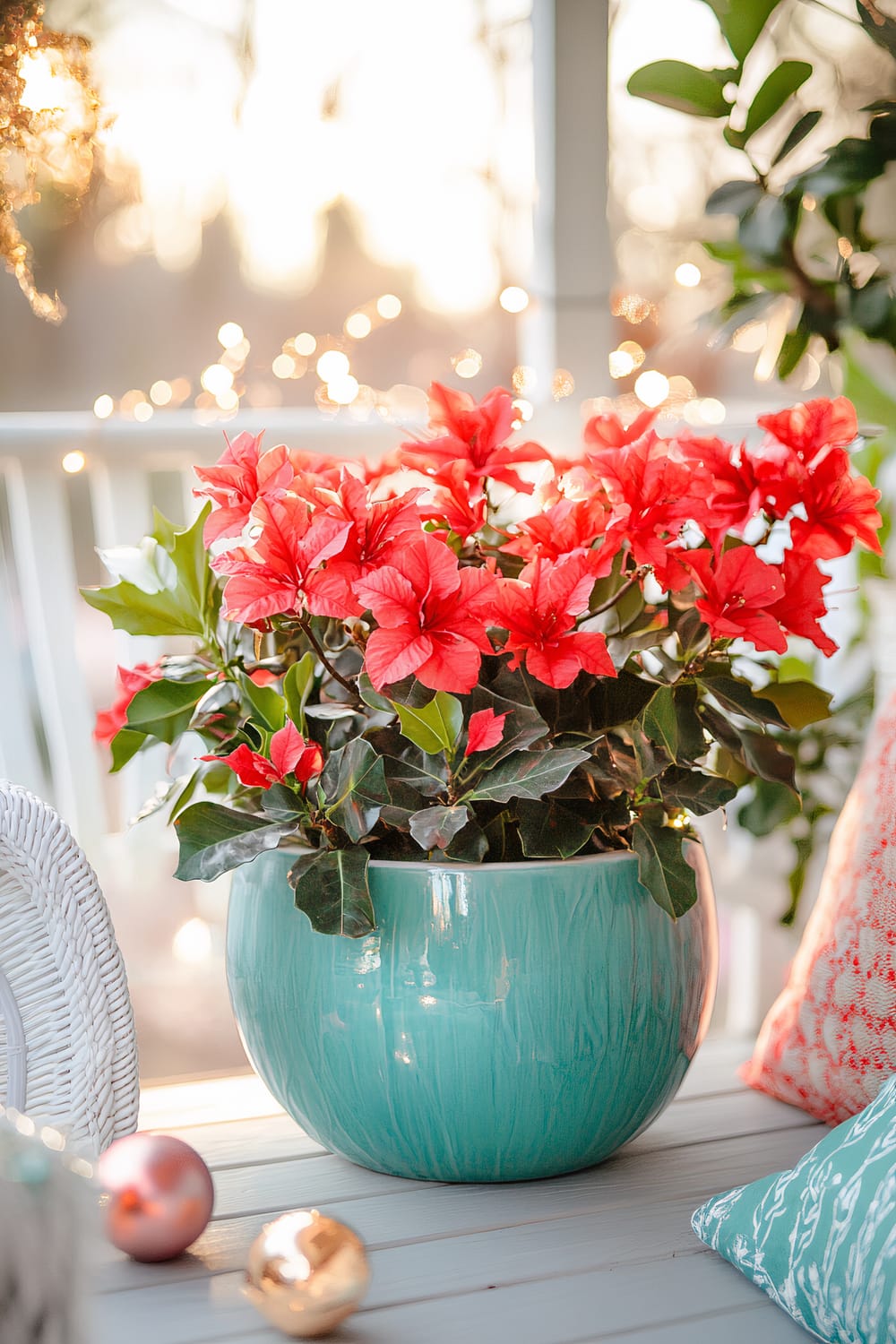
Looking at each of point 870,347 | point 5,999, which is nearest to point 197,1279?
point 5,999

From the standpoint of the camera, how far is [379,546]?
73cm

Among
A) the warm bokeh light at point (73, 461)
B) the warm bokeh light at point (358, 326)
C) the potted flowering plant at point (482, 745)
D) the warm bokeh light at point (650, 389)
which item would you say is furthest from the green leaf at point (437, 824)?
the warm bokeh light at point (358, 326)

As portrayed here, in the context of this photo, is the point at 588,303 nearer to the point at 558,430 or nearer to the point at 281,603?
the point at 558,430

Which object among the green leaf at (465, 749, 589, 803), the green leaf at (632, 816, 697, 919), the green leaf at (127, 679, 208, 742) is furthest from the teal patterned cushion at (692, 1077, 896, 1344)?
the green leaf at (127, 679, 208, 742)

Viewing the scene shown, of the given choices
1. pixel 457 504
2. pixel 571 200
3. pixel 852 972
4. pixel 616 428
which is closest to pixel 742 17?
pixel 571 200

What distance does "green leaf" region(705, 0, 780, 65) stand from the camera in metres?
1.15

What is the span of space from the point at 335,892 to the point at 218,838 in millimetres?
86

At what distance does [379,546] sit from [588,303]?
69 cm

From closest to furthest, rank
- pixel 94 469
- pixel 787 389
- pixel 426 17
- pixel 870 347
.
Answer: pixel 94 469 < pixel 870 347 < pixel 426 17 < pixel 787 389

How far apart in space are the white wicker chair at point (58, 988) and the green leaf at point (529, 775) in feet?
0.94

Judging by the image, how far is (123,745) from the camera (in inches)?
34.0

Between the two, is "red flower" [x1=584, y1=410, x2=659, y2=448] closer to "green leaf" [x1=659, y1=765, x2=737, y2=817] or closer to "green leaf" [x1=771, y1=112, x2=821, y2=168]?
"green leaf" [x1=659, y1=765, x2=737, y2=817]

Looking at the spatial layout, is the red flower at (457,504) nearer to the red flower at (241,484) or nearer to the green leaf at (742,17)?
the red flower at (241,484)

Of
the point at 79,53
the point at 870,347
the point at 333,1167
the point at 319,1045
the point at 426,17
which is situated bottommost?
the point at 333,1167
